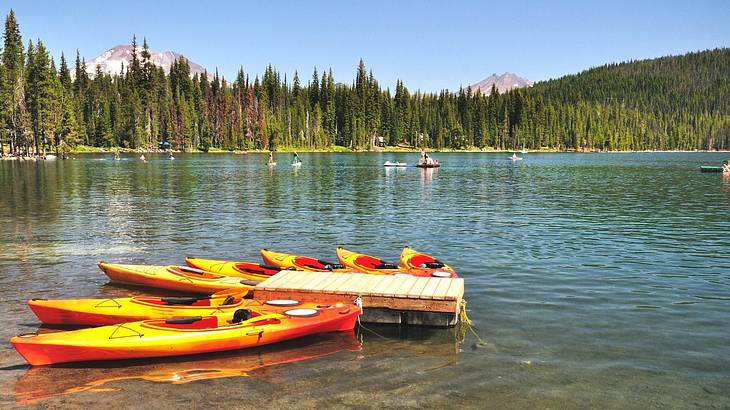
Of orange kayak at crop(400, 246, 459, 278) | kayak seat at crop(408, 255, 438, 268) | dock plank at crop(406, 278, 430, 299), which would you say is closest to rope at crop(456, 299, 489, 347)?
dock plank at crop(406, 278, 430, 299)

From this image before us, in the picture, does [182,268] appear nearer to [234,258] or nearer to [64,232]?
[234,258]

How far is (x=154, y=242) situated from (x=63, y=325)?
12.6 meters

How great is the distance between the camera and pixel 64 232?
29.6 meters

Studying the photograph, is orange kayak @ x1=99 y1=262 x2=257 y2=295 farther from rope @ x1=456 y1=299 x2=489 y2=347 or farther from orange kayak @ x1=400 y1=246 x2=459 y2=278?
rope @ x1=456 y1=299 x2=489 y2=347

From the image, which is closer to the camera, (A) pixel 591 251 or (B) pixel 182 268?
(B) pixel 182 268

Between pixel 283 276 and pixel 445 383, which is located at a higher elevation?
pixel 283 276

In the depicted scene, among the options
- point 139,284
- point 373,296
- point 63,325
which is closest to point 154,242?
point 139,284

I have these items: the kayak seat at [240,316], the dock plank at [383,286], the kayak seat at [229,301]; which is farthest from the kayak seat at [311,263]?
the kayak seat at [240,316]

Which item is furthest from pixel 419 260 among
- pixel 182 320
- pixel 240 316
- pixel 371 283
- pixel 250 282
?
pixel 182 320

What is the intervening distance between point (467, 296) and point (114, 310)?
9.96 meters

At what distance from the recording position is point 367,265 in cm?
1908

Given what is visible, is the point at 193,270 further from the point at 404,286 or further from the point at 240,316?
the point at 404,286

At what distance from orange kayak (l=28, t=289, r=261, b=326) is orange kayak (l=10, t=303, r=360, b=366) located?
2.62 ft

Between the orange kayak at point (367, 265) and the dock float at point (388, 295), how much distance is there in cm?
167
